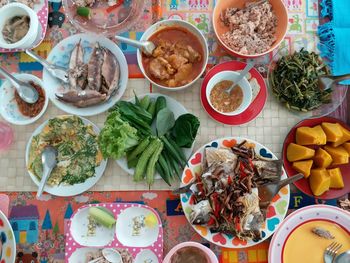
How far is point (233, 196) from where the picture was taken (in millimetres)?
1355

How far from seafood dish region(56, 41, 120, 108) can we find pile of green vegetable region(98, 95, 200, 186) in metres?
0.09

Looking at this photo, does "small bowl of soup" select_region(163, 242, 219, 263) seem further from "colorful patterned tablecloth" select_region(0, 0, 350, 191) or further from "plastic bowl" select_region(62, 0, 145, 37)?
"plastic bowl" select_region(62, 0, 145, 37)

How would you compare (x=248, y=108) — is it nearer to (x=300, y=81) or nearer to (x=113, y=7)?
(x=300, y=81)

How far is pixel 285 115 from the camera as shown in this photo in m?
1.50

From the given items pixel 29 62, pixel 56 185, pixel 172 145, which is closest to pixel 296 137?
pixel 172 145

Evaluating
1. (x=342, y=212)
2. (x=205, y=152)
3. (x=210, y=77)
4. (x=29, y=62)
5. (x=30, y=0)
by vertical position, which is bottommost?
(x=342, y=212)

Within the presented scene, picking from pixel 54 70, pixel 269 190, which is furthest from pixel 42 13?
pixel 269 190

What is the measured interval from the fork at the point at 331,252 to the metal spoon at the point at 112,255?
770mm

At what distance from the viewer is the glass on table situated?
151 cm

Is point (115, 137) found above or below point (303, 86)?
below

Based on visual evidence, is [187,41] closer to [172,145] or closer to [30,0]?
[172,145]

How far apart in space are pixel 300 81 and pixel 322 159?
0.31 meters

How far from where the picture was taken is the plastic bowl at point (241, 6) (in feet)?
4.69

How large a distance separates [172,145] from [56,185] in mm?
483
